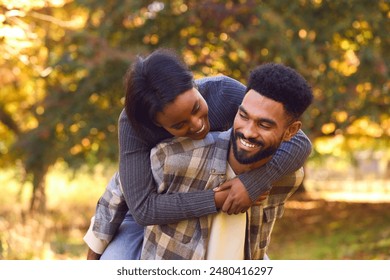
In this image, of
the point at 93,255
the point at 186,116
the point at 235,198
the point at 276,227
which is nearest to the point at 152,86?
the point at 186,116

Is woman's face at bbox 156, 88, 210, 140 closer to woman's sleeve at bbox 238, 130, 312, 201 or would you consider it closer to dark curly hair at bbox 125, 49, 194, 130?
dark curly hair at bbox 125, 49, 194, 130

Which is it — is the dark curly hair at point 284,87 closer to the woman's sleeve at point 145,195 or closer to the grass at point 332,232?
the woman's sleeve at point 145,195

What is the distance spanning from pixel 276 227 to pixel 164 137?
10218 mm

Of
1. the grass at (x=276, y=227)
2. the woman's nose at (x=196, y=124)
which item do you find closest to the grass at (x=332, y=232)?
the grass at (x=276, y=227)

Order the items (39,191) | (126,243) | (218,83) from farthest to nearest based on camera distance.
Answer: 1. (39,191)
2. (218,83)
3. (126,243)

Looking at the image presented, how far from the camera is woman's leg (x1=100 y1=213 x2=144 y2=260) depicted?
103 inches

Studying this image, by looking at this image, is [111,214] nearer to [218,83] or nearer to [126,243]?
[126,243]

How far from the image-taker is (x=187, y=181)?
246cm

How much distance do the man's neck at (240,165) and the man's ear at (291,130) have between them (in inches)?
3.9

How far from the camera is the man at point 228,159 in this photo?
7.86 feet

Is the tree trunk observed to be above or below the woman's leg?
below

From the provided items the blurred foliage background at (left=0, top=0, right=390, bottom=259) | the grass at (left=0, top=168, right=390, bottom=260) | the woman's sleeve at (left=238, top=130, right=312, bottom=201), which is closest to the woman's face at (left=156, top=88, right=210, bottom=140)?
the woman's sleeve at (left=238, top=130, right=312, bottom=201)

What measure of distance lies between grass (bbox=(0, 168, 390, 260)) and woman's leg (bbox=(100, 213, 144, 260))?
4.54 meters

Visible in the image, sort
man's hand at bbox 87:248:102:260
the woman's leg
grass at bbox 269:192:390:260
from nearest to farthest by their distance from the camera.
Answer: the woman's leg, man's hand at bbox 87:248:102:260, grass at bbox 269:192:390:260
